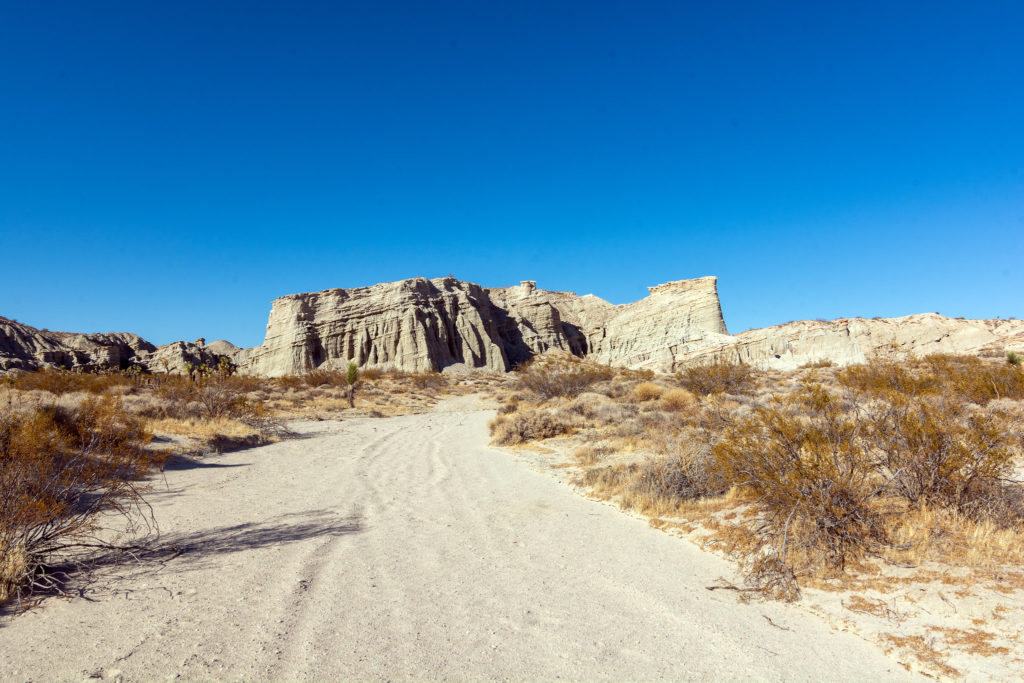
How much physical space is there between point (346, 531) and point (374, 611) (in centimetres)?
237

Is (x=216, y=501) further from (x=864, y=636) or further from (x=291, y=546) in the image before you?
(x=864, y=636)

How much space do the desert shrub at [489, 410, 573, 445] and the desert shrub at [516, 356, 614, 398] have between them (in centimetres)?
592

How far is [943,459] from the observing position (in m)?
5.19

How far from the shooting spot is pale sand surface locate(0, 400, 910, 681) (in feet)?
11.1

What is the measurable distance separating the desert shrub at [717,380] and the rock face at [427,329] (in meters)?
36.2

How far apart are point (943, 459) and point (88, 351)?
9643 centimetres

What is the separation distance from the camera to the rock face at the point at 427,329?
63094 millimetres

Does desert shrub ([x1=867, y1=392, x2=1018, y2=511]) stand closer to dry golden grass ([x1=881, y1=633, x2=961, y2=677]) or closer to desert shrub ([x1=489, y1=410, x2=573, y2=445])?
dry golden grass ([x1=881, y1=633, x2=961, y2=677])

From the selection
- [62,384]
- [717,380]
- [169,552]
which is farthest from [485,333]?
[169,552]

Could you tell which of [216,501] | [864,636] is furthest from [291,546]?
[864,636]

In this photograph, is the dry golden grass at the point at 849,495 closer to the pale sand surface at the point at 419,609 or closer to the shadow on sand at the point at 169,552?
the pale sand surface at the point at 419,609

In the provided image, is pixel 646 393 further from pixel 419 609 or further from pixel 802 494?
pixel 419 609

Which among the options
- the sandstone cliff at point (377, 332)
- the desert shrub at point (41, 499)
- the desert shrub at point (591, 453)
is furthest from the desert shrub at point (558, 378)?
the sandstone cliff at point (377, 332)

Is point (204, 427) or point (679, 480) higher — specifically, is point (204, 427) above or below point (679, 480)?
above
